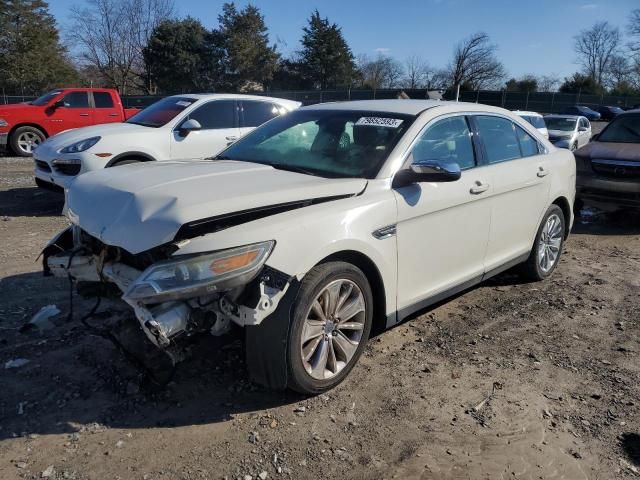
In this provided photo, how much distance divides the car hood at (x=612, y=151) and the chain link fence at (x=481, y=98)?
1842 cm

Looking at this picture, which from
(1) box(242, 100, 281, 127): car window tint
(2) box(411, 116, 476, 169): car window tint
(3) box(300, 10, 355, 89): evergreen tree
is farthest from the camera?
(3) box(300, 10, 355, 89): evergreen tree

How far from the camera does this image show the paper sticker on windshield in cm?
381

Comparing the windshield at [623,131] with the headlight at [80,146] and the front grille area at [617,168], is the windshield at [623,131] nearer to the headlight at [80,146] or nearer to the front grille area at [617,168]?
the front grille area at [617,168]

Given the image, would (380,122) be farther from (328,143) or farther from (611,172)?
(611,172)

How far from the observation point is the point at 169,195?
2.92 meters

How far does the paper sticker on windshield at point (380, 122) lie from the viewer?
3807 mm

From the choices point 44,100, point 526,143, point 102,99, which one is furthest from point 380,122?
point 44,100

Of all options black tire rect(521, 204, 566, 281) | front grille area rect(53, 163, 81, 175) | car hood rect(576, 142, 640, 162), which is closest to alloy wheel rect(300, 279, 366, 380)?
black tire rect(521, 204, 566, 281)

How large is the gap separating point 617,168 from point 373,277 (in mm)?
6104

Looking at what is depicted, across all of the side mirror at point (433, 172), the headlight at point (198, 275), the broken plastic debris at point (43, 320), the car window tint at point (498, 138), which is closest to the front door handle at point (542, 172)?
the car window tint at point (498, 138)

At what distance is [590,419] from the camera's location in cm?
310

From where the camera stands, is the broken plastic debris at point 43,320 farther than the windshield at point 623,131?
No

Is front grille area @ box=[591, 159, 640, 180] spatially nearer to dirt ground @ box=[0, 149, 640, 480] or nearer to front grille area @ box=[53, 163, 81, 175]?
dirt ground @ box=[0, 149, 640, 480]

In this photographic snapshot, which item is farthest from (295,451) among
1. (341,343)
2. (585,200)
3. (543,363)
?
(585,200)
